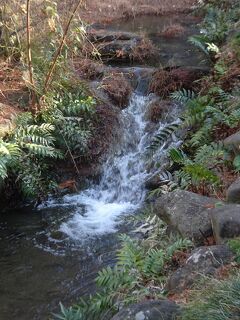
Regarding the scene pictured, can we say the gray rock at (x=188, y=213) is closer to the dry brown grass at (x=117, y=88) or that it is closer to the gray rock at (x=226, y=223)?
the gray rock at (x=226, y=223)

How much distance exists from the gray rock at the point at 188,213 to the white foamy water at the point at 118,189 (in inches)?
79.9

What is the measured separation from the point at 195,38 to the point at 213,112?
13.4 feet

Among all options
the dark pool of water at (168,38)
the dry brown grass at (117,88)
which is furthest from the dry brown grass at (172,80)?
the dark pool of water at (168,38)

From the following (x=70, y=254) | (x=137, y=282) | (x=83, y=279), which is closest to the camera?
(x=137, y=282)

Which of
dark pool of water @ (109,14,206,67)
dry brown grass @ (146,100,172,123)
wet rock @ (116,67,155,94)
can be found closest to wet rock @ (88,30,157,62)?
dark pool of water @ (109,14,206,67)

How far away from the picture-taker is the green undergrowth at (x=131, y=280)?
3.98m

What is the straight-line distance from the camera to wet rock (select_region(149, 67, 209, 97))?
9594 millimetres

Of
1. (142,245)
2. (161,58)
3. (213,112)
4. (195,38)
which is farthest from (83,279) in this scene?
(161,58)

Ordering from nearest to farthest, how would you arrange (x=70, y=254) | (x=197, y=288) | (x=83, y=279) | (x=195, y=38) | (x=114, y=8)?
(x=197, y=288), (x=83, y=279), (x=70, y=254), (x=195, y=38), (x=114, y=8)

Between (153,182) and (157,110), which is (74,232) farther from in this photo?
(157,110)

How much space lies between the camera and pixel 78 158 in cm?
822

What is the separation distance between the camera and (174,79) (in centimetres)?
970

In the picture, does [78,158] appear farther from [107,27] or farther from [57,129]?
[107,27]

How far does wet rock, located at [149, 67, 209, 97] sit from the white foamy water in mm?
299
